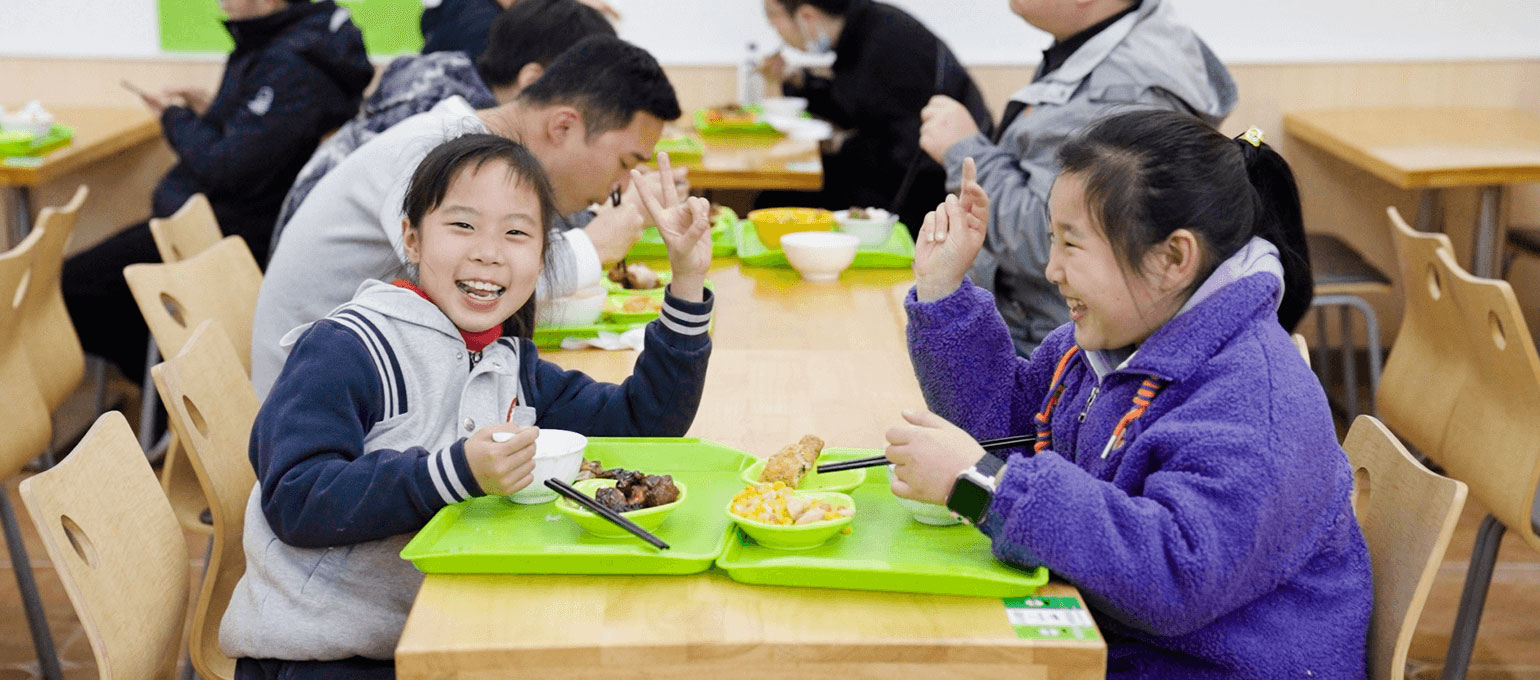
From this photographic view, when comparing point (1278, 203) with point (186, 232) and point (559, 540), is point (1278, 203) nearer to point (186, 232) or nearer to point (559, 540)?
point (559, 540)

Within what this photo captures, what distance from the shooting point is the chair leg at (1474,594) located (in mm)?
2244

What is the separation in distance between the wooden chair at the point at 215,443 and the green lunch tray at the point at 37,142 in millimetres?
2127

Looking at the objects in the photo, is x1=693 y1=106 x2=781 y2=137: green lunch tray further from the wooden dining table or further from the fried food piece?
the wooden dining table

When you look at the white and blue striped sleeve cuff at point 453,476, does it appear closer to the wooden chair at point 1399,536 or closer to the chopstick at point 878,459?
the chopstick at point 878,459

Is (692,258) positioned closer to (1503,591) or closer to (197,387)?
(197,387)

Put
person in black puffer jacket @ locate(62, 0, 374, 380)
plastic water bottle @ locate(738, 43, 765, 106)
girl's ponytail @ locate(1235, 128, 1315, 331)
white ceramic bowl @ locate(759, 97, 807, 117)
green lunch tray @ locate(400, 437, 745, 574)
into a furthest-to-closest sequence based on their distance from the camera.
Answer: plastic water bottle @ locate(738, 43, 765, 106) → white ceramic bowl @ locate(759, 97, 807, 117) → person in black puffer jacket @ locate(62, 0, 374, 380) → girl's ponytail @ locate(1235, 128, 1315, 331) → green lunch tray @ locate(400, 437, 745, 574)

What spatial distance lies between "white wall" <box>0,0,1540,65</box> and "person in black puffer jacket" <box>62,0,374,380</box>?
1190 millimetres

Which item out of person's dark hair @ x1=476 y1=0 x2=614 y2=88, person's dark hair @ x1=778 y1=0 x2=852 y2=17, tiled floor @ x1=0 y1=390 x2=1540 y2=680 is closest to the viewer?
tiled floor @ x1=0 y1=390 x2=1540 y2=680

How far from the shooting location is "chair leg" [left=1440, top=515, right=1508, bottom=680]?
224 cm

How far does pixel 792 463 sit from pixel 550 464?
0.26 m

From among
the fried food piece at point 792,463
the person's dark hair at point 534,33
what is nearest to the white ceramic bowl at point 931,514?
the fried food piece at point 792,463

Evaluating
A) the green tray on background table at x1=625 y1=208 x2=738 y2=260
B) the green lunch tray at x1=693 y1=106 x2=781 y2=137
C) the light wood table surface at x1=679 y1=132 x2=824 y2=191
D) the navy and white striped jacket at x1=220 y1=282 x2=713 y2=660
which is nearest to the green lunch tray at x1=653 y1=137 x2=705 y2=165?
the light wood table surface at x1=679 y1=132 x2=824 y2=191

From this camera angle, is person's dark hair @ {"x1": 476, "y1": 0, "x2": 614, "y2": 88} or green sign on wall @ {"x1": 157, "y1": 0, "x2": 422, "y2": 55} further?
green sign on wall @ {"x1": 157, "y1": 0, "x2": 422, "y2": 55}

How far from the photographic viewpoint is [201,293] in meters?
2.35
